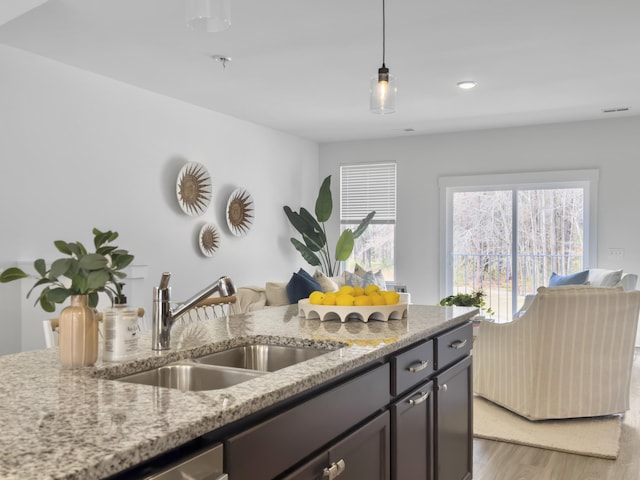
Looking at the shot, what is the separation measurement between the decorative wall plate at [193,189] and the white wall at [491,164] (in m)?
2.66

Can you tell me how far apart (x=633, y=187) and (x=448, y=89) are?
8.99ft

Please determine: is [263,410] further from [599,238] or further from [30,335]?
[599,238]

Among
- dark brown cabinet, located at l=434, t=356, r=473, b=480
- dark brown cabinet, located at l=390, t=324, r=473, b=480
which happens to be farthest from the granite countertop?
dark brown cabinet, located at l=434, t=356, r=473, b=480

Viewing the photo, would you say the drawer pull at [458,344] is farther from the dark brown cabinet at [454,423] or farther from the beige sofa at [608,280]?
the beige sofa at [608,280]

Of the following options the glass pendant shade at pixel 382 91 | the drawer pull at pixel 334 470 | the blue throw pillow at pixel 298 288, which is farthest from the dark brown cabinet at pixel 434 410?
the blue throw pillow at pixel 298 288

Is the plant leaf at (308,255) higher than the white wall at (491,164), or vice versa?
the white wall at (491,164)

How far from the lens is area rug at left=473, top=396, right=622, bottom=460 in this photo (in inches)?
138

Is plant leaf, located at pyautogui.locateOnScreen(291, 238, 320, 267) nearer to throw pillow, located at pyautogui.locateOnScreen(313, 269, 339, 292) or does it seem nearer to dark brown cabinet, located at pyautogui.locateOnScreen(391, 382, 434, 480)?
throw pillow, located at pyautogui.locateOnScreen(313, 269, 339, 292)

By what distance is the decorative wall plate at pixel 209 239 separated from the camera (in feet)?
19.9

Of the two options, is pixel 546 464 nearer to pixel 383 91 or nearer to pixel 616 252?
pixel 383 91

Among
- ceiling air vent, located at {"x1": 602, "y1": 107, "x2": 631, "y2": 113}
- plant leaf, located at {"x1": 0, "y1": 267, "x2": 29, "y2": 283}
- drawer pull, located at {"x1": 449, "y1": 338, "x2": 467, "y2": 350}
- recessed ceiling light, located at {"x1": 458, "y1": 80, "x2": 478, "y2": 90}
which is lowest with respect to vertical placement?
drawer pull, located at {"x1": 449, "y1": 338, "x2": 467, "y2": 350}

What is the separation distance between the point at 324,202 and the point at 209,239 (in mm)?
1651

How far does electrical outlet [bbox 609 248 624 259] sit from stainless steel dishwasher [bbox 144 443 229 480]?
259 inches

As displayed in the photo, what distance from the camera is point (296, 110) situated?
6.29 metres
